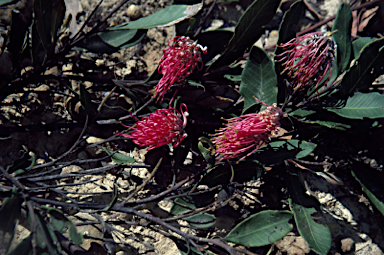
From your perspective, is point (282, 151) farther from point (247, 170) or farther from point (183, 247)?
point (183, 247)

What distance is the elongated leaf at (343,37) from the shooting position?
1.32 m

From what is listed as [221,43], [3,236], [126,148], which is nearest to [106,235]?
[3,236]

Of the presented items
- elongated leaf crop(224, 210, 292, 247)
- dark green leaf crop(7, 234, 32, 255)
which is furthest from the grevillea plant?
dark green leaf crop(7, 234, 32, 255)

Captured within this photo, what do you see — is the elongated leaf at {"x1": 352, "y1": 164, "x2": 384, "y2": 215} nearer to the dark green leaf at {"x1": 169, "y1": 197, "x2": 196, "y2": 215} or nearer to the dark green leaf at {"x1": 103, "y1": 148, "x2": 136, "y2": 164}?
the dark green leaf at {"x1": 169, "y1": 197, "x2": 196, "y2": 215}

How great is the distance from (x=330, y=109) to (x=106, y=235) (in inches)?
42.3

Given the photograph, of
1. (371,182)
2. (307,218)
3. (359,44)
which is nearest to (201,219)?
(307,218)

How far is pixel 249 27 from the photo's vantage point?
4.26ft

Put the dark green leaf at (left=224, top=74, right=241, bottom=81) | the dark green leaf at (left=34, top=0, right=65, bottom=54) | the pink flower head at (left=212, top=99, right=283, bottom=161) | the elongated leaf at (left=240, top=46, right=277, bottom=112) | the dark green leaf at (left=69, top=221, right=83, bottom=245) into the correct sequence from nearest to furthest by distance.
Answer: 1. the dark green leaf at (left=69, top=221, right=83, bottom=245)
2. the dark green leaf at (left=34, top=0, right=65, bottom=54)
3. the pink flower head at (left=212, top=99, right=283, bottom=161)
4. the elongated leaf at (left=240, top=46, right=277, bottom=112)
5. the dark green leaf at (left=224, top=74, right=241, bottom=81)

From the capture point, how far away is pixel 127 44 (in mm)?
1404

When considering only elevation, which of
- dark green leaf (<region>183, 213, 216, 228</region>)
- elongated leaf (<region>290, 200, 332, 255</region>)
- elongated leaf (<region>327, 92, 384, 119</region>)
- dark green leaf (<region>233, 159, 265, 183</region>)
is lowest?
elongated leaf (<region>290, 200, 332, 255</region>)

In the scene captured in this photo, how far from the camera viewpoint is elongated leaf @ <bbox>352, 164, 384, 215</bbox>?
4.65 ft

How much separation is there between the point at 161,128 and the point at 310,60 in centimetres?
70

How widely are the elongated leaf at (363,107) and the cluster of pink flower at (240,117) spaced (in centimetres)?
18

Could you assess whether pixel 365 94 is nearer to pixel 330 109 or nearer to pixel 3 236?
pixel 330 109
